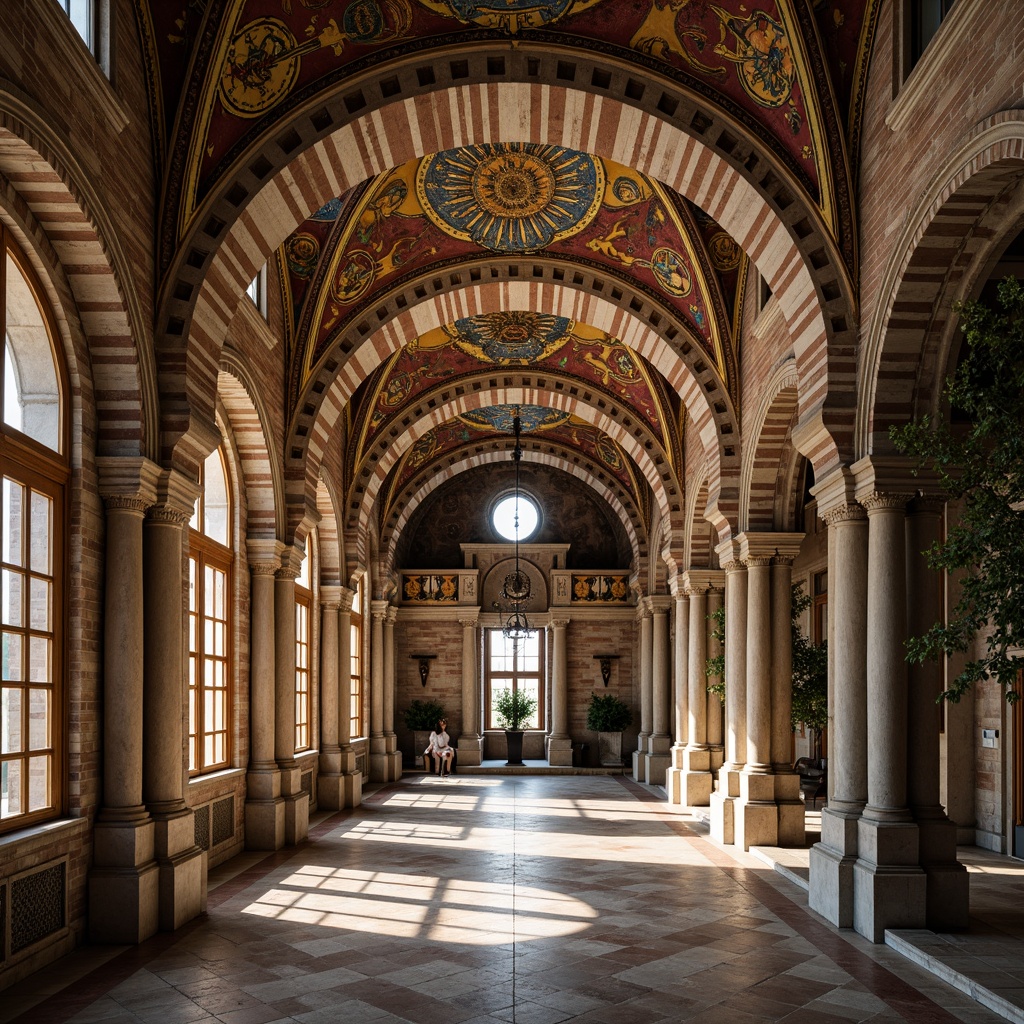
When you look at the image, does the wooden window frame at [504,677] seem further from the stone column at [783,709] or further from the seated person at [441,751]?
the stone column at [783,709]

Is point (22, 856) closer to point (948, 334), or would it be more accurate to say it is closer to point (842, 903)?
point (842, 903)

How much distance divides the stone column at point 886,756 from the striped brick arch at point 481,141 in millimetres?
941

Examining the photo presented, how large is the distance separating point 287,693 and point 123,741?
210 inches

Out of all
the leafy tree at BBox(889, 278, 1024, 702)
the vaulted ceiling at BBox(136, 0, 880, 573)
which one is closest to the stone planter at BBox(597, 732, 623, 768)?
the vaulted ceiling at BBox(136, 0, 880, 573)

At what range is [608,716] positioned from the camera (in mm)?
26266

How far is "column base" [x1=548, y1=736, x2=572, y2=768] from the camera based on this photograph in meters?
26.2

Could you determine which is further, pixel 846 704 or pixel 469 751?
pixel 469 751

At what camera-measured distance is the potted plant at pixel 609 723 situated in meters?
26.3

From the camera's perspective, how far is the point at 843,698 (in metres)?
9.06

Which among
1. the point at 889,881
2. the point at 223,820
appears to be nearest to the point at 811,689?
the point at 889,881

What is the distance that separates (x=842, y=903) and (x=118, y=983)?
17.5ft

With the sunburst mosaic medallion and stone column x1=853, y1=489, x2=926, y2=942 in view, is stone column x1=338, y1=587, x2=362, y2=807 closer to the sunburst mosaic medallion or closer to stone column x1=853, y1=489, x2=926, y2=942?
the sunburst mosaic medallion

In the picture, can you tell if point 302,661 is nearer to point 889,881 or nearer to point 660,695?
point 660,695

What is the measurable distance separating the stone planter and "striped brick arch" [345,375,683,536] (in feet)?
29.2
